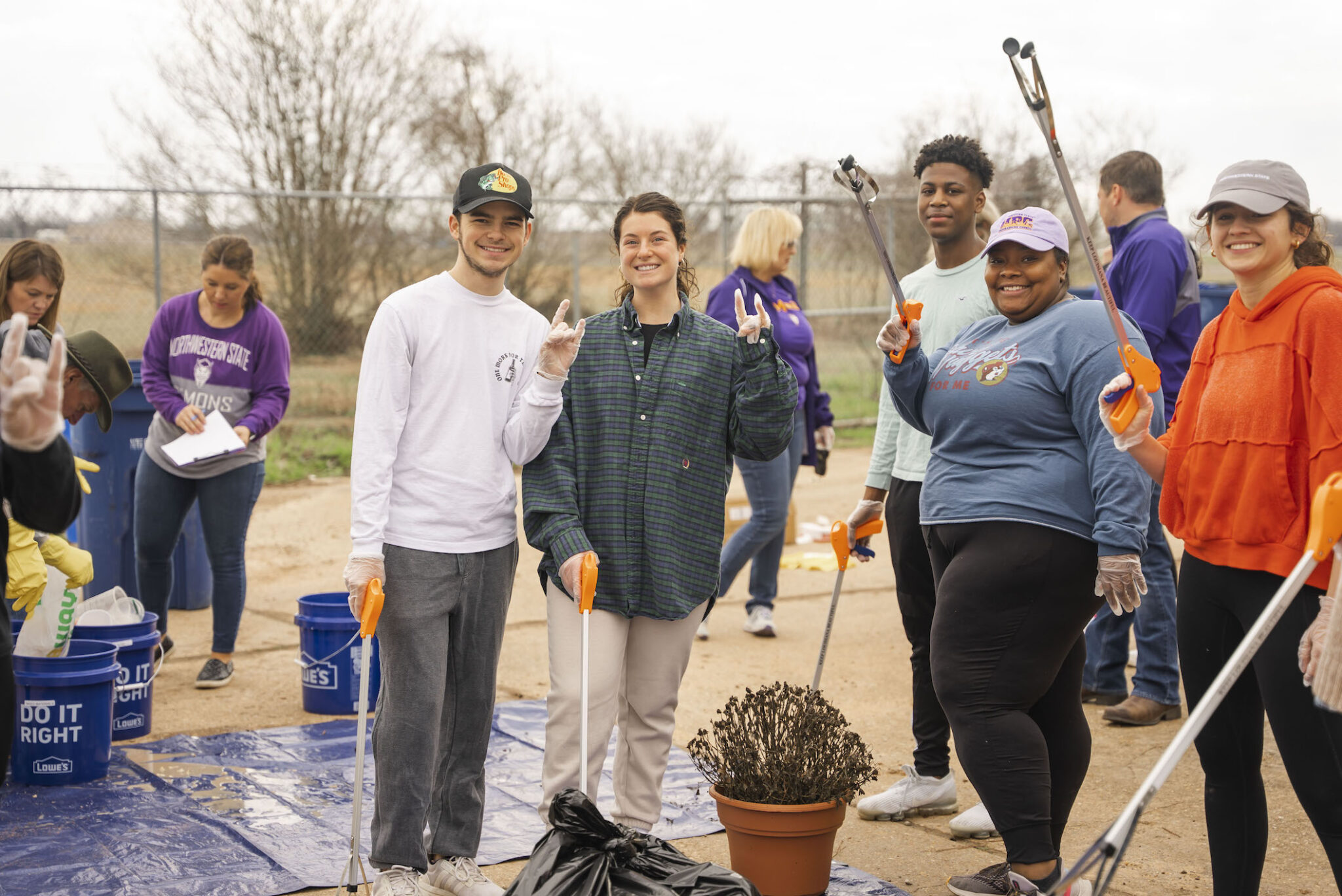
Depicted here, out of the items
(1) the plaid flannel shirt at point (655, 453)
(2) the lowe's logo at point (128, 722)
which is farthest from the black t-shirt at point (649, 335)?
(2) the lowe's logo at point (128, 722)

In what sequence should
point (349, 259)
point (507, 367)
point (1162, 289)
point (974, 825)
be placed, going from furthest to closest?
point (349, 259) → point (1162, 289) → point (974, 825) → point (507, 367)

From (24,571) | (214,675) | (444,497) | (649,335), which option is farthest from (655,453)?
(214,675)

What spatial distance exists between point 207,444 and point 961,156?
10.9 ft

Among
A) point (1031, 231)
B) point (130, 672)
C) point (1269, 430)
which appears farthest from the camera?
point (130, 672)

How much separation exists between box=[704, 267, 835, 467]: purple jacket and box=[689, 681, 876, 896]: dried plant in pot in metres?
2.71

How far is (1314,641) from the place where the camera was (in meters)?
2.44

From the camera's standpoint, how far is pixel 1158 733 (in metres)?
4.86

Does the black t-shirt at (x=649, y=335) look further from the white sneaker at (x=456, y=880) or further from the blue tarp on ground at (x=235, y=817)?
the white sneaker at (x=456, y=880)

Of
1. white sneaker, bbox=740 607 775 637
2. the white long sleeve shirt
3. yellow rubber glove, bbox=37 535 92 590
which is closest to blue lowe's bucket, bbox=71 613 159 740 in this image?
yellow rubber glove, bbox=37 535 92 590

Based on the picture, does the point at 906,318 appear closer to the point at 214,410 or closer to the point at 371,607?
the point at 371,607

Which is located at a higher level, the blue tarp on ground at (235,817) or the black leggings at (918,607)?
the black leggings at (918,607)

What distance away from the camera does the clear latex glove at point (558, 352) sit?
3215 mm

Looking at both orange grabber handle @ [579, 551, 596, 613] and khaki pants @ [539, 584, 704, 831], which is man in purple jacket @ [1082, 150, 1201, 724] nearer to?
khaki pants @ [539, 584, 704, 831]

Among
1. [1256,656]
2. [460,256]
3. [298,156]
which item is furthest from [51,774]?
[298,156]
